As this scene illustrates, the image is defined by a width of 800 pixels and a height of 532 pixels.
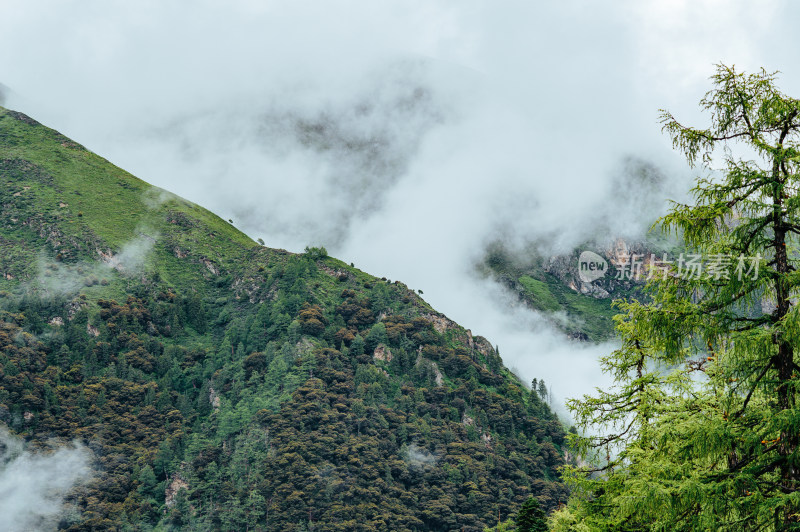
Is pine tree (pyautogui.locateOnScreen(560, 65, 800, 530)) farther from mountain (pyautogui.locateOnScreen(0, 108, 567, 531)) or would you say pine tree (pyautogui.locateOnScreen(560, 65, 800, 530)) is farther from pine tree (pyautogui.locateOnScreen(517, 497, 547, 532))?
mountain (pyautogui.locateOnScreen(0, 108, 567, 531))

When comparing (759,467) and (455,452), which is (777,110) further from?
(455,452)

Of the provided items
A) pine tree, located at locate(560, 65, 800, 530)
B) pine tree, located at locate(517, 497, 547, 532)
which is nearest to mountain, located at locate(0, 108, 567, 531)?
pine tree, located at locate(517, 497, 547, 532)

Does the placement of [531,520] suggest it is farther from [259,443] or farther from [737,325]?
[259,443]

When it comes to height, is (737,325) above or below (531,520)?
below

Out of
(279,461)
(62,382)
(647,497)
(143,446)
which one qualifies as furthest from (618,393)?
(62,382)

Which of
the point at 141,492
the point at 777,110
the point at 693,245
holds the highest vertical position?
the point at 141,492

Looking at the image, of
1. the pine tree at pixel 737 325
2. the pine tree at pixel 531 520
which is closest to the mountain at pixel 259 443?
the pine tree at pixel 531 520

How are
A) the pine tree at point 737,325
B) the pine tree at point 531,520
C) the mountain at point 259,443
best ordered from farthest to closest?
the mountain at point 259,443 → the pine tree at point 531,520 → the pine tree at point 737,325

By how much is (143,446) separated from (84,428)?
13.8 m

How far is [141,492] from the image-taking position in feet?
522

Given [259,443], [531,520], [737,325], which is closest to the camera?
[737,325]

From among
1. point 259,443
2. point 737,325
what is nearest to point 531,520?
point 737,325

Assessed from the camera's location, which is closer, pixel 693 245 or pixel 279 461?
pixel 693 245

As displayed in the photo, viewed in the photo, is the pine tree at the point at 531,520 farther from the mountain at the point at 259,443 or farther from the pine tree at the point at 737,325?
the mountain at the point at 259,443
